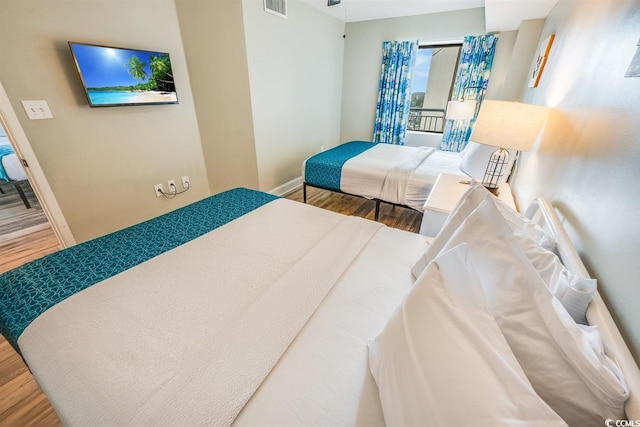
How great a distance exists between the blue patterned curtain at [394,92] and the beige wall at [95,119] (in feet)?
10.0

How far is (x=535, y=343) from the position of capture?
0.57m

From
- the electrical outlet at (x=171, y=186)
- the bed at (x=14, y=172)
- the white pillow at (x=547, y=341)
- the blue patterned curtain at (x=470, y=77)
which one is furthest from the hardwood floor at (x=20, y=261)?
the blue patterned curtain at (x=470, y=77)

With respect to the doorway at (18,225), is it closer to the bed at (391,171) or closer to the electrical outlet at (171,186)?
the electrical outlet at (171,186)

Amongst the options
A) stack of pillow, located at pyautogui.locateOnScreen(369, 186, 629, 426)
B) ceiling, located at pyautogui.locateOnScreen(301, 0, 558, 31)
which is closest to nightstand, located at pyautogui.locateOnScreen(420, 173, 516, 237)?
stack of pillow, located at pyautogui.locateOnScreen(369, 186, 629, 426)

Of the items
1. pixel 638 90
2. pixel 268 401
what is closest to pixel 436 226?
pixel 638 90

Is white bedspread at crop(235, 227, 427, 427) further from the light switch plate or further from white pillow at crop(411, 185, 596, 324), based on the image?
the light switch plate

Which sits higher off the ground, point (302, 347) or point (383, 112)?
point (383, 112)

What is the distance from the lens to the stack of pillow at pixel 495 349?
0.45m

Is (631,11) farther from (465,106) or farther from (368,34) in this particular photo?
(368,34)

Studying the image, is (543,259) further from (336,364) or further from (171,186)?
(171,186)

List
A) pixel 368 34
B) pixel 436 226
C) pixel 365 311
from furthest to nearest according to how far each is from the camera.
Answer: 1. pixel 368 34
2. pixel 436 226
3. pixel 365 311

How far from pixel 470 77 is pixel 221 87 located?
3509 mm

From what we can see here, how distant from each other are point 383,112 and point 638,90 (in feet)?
13.2

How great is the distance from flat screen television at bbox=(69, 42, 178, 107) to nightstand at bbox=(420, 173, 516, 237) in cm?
269
